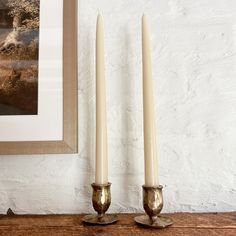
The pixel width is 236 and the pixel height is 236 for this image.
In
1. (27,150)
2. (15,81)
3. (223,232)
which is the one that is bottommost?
(223,232)

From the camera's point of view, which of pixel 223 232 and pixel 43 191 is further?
pixel 43 191

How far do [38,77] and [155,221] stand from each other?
0.32 metres

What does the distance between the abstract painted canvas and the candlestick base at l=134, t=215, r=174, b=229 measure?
260 mm

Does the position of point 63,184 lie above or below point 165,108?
below

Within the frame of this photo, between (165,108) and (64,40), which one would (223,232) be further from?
(64,40)

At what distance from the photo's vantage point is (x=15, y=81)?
0.52 m

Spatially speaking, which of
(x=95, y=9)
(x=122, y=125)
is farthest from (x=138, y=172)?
(x=95, y=9)

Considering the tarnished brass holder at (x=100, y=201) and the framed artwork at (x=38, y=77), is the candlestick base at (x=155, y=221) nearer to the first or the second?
the tarnished brass holder at (x=100, y=201)

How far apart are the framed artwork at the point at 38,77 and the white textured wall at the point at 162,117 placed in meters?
0.03

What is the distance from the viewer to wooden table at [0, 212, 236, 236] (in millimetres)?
406

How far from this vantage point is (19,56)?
525mm

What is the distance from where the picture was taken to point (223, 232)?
406mm

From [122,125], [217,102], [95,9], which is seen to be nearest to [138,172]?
[122,125]

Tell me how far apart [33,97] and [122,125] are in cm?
17
